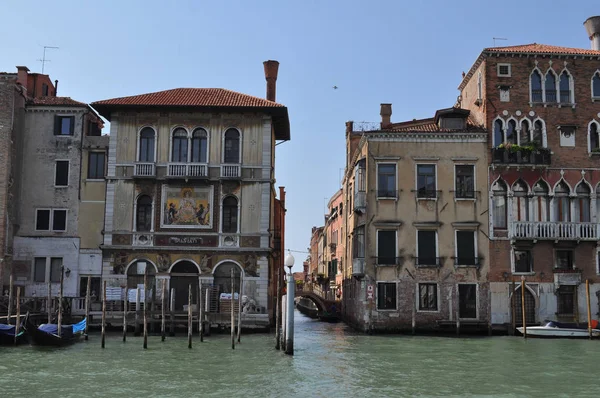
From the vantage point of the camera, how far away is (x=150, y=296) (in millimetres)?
27188

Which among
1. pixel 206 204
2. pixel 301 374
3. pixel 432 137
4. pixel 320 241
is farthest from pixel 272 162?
pixel 320 241

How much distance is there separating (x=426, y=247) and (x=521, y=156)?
5.23 metres

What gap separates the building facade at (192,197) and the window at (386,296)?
447 cm

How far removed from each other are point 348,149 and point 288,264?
1950 centimetres

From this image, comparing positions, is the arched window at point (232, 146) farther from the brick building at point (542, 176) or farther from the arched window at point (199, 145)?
the brick building at point (542, 176)

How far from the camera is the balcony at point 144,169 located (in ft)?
89.9

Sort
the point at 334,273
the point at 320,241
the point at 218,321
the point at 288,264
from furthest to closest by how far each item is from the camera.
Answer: the point at 320,241 < the point at 334,273 < the point at 218,321 < the point at 288,264

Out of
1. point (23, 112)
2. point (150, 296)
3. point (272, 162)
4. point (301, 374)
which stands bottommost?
point (301, 374)

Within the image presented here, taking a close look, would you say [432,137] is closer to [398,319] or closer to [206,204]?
[398,319]

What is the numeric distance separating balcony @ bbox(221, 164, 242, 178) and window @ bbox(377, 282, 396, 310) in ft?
23.4

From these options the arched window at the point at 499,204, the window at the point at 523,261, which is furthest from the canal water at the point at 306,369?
the arched window at the point at 499,204

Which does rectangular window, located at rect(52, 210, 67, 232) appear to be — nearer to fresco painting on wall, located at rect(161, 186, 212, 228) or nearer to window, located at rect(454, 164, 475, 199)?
fresco painting on wall, located at rect(161, 186, 212, 228)

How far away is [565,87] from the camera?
1113 inches

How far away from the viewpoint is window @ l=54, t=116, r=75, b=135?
2855 centimetres
